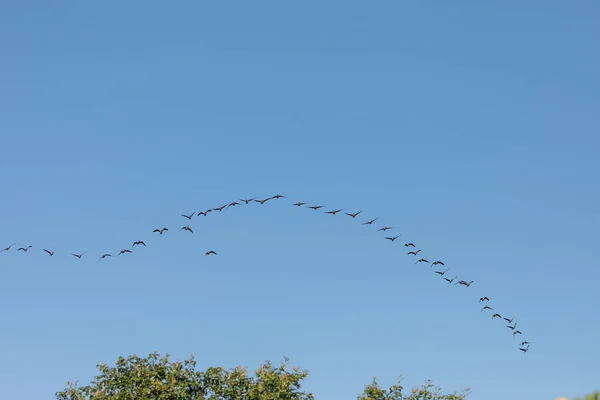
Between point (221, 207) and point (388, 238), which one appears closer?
point (221, 207)

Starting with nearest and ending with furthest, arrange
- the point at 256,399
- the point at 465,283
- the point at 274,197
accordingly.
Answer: the point at 274,197
the point at 256,399
the point at 465,283

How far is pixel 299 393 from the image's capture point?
196ft

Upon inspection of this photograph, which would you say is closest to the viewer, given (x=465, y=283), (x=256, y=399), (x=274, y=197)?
(x=274, y=197)

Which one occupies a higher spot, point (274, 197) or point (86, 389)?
point (274, 197)

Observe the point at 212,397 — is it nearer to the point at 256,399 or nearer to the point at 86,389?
the point at 256,399

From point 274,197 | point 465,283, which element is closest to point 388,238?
point 465,283

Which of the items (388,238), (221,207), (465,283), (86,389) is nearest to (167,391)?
(86,389)

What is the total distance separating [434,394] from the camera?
60531mm

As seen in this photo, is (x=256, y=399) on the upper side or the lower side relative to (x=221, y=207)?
lower

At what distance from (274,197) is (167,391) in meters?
16.4

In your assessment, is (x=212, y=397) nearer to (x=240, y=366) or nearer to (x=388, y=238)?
(x=240, y=366)

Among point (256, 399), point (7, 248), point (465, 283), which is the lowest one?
point (256, 399)

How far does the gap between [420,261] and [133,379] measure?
22008 millimetres

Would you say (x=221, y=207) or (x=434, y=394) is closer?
(x=221, y=207)
